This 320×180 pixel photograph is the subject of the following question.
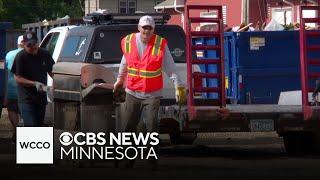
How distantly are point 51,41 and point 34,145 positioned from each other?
188 inches

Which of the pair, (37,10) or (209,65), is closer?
(209,65)

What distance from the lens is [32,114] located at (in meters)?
12.3

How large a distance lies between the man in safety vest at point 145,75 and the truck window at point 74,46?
2.90 metres

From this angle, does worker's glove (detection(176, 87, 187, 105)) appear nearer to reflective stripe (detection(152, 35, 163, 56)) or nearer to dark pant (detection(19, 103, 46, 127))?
reflective stripe (detection(152, 35, 163, 56))

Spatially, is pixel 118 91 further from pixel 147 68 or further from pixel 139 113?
pixel 147 68

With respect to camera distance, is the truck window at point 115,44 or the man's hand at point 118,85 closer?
the man's hand at point 118,85

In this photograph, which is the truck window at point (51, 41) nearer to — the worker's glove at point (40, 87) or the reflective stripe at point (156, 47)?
the worker's glove at point (40, 87)

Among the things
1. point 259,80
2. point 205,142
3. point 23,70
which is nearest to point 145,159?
point 23,70

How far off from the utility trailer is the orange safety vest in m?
1.33

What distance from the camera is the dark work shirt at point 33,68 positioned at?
12.4m

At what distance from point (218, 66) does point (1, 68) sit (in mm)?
5690

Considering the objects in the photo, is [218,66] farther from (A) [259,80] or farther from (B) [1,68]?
(B) [1,68]

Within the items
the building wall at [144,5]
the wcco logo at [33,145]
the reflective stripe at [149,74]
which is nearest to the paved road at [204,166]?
the wcco logo at [33,145]

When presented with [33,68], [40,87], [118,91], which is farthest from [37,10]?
[118,91]
